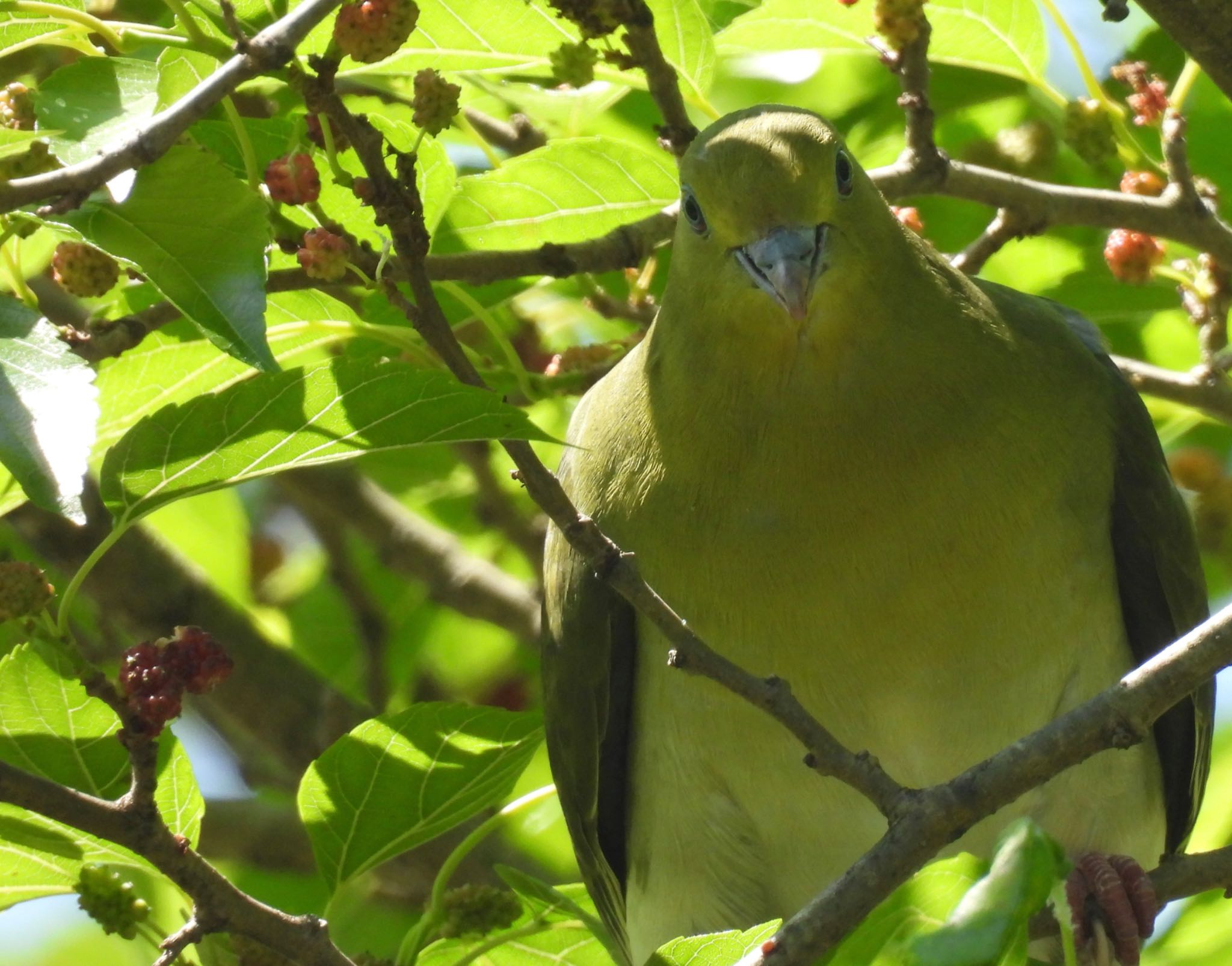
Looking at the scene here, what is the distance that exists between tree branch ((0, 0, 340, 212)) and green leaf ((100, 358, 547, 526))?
0.37 m

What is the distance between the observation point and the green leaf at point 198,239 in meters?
2.35

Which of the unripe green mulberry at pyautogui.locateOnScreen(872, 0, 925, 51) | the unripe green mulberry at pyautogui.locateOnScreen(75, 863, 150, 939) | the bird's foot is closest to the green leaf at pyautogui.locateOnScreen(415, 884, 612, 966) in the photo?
the unripe green mulberry at pyautogui.locateOnScreen(75, 863, 150, 939)

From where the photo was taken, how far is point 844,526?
3334 mm

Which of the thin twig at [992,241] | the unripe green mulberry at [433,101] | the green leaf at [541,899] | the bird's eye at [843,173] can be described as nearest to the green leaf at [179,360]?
the unripe green mulberry at [433,101]

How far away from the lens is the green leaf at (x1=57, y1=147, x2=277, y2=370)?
7.72 ft

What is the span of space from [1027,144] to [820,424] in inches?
57.6

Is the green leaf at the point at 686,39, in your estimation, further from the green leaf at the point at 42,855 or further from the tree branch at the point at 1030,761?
the green leaf at the point at 42,855

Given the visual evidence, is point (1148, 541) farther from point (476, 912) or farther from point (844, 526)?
point (476, 912)

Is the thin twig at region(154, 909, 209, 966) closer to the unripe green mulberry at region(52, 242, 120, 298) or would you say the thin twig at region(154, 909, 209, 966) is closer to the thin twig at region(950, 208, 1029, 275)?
the unripe green mulberry at region(52, 242, 120, 298)

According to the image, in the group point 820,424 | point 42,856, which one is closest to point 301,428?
point 42,856

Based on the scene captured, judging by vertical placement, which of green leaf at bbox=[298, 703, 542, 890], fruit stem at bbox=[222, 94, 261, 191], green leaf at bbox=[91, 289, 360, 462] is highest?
fruit stem at bbox=[222, 94, 261, 191]

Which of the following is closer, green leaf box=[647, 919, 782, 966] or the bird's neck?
green leaf box=[647, 919, 782, 966]

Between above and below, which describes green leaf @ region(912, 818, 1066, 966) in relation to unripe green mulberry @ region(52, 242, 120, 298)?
below

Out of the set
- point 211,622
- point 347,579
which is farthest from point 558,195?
point 211,622
